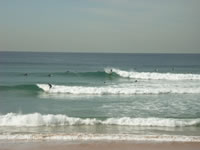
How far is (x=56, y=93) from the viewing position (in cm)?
2239

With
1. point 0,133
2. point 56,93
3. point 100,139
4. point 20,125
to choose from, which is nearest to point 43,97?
point 56,93

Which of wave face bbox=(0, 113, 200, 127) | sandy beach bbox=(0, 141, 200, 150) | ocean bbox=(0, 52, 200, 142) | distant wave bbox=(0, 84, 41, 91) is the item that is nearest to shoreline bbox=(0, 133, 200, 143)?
ocean bbox=(0, 52, 200, 142)

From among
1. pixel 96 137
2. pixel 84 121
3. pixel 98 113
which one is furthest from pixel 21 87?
pixel 96 137

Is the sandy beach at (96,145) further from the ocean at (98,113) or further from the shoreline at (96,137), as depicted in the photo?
the ocean at (98,113)

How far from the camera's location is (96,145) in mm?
9875

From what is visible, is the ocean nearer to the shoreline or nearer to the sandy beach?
the shoreline

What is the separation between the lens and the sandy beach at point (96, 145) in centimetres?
959

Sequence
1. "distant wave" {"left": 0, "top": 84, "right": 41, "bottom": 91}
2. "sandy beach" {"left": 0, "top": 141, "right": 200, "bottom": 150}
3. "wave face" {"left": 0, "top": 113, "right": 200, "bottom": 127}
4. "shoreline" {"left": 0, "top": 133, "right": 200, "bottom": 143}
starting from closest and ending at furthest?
"sandy beach" {"left": 0, "top": 141, "right": 200, "bottom": 150}
"shoreline" {"left": 0, "top": 133, "right": 200, "bottom": 143}
"wave face" {"left": 0, "top": 113, "right": 200, "bottom": 127}
"distant wave" {"left": 0, "top": 84, "right": 41, "bottom": 91}

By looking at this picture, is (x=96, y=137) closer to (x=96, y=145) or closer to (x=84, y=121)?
(x=96, y=145)

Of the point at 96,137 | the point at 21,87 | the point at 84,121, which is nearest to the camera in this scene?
the point at 96,137

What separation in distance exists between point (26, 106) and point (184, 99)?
10.9 m

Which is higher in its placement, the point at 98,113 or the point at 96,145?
the point at 98,113

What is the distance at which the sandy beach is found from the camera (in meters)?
9.59

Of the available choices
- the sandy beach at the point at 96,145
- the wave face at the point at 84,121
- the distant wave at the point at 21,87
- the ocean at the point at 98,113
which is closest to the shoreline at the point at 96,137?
the ocean at the point at 98,113
